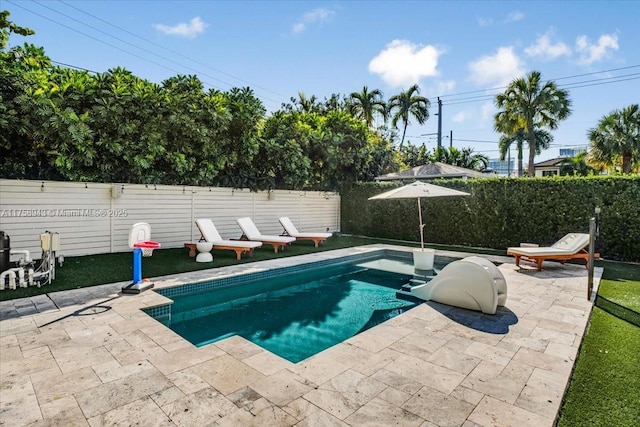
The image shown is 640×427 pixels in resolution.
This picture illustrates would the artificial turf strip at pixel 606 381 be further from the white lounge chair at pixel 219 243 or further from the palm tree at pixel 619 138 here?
the palm tree at pixel 619 138

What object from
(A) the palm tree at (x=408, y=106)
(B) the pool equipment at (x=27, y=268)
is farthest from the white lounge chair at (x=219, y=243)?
(A) the palm tree at (x=408, y=106)

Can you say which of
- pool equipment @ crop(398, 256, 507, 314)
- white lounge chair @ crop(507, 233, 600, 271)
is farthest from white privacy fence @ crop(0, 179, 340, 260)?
white lounge chair @ crop(507, 233, 600, 271)

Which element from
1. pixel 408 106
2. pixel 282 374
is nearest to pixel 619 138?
pixel 408 106

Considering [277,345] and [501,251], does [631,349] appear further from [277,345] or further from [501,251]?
[501,251]

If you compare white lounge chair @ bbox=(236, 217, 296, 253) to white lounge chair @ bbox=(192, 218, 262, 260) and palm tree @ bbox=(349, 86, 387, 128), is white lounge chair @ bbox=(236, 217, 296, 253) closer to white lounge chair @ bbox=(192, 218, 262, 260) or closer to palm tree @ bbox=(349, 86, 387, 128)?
white lounge chair @ bbox=(192, 218, 262, 260)

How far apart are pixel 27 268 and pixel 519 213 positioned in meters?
12.9

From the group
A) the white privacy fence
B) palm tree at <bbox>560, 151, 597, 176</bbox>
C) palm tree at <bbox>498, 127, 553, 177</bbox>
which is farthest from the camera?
palm tree at <bbox>498, 127, 553, 177</bbox>

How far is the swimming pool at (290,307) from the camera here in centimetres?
490

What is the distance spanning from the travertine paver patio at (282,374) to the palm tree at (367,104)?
22.7m

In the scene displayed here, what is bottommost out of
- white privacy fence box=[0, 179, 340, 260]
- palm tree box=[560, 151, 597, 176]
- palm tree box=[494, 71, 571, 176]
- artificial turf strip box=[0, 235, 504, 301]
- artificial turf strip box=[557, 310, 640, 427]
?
artificial turf strip box=[557, 310, 640, 427]

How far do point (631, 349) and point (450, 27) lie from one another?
414 inches

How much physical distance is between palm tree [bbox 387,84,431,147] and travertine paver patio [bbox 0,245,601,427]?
77.4 feet

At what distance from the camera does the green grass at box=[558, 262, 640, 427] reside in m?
2.67

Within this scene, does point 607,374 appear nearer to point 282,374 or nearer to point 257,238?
point 282,374
